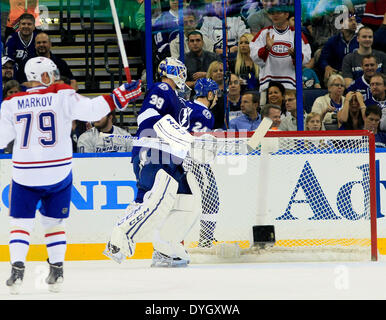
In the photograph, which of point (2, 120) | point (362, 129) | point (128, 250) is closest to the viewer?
point (2, 120)

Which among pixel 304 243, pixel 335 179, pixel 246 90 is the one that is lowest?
pixel 304 243

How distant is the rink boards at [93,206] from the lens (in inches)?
283

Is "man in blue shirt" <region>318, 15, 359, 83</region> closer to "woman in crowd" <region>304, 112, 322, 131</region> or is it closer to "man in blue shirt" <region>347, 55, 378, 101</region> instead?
"man in blue shirt" <region>347, 55, 378, 101</region>

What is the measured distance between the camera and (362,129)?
301 inches

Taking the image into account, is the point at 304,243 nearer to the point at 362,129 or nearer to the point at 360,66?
→ the point at 362,129

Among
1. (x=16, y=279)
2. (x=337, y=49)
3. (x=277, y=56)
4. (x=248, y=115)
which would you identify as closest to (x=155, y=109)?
(x=248, y=115)

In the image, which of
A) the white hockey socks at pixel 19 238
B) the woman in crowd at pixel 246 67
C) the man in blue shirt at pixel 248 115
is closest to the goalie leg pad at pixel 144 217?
the white hockey socks at pixel 19 238

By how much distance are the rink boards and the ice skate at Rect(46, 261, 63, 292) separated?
1.93 m

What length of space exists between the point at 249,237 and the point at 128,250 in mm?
1289

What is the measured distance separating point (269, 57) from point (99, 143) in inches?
67.1

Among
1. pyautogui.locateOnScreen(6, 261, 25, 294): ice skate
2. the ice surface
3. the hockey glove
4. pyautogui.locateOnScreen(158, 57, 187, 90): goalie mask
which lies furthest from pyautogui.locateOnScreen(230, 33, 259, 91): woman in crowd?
pyautogui.locateOnScreen(6, 261, 25, 294): ice skate

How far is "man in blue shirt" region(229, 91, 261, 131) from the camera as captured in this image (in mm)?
7602
